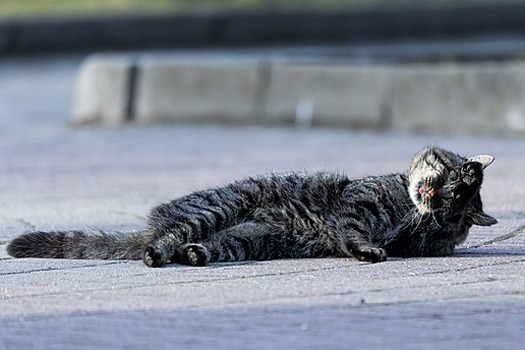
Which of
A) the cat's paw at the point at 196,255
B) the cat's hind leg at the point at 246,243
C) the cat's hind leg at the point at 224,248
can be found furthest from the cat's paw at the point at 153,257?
the cat's hind leg at the point at 246,243

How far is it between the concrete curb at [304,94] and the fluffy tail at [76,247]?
5.88 m

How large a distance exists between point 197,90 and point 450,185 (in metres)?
6.86

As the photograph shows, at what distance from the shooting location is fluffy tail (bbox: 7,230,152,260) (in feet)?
18.7

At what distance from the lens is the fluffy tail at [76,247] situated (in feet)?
18.7

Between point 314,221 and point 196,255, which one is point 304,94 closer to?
point 314,221

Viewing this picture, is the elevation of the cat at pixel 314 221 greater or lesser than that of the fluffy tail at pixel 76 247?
greater

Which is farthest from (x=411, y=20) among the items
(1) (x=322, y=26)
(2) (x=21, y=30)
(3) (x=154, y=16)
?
(2) (x=21, y=30)

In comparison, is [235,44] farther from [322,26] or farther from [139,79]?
[139,79]

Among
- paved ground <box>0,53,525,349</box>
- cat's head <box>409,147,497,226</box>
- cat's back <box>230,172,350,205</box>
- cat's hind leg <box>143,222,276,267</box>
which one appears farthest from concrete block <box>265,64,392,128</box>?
cat's hind leg <box>143,222,276,267</box>

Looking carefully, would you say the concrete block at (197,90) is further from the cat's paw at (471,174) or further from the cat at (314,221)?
the cat's paw at (471,174)

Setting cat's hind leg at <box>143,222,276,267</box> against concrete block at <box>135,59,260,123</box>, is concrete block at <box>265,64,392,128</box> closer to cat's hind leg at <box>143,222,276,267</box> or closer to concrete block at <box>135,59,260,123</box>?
concrete block at <box>135,59,260,123</box>

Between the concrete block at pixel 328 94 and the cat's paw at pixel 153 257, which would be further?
the concrete block at pixel 328 94

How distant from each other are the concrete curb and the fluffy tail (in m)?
5.88

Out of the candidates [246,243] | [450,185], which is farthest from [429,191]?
[246,243]
